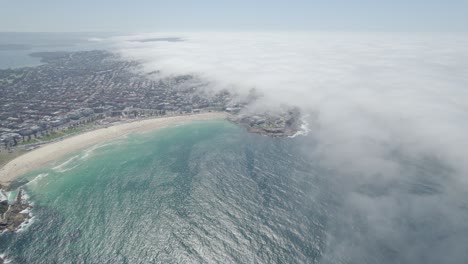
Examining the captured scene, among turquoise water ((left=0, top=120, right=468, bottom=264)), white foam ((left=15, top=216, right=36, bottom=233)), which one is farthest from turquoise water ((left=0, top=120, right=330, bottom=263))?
white foam ((left=15, top=216, right=36, bottom=233))

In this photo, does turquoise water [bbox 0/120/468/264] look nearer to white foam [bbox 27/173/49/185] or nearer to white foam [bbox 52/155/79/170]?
white foam [bbox 52/155/79/170]

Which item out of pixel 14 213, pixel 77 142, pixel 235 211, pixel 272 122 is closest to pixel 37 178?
pixel 14 213

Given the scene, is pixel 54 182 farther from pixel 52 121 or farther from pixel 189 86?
pixel 189 86

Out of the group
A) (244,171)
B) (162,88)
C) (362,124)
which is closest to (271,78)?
(162,88)

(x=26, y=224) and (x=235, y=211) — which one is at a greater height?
(x=26, y=224)

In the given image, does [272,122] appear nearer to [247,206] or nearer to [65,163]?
[247,206]

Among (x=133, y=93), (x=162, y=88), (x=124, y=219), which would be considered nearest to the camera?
(x=124, y=219)

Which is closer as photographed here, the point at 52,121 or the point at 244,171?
the point at 244,171
